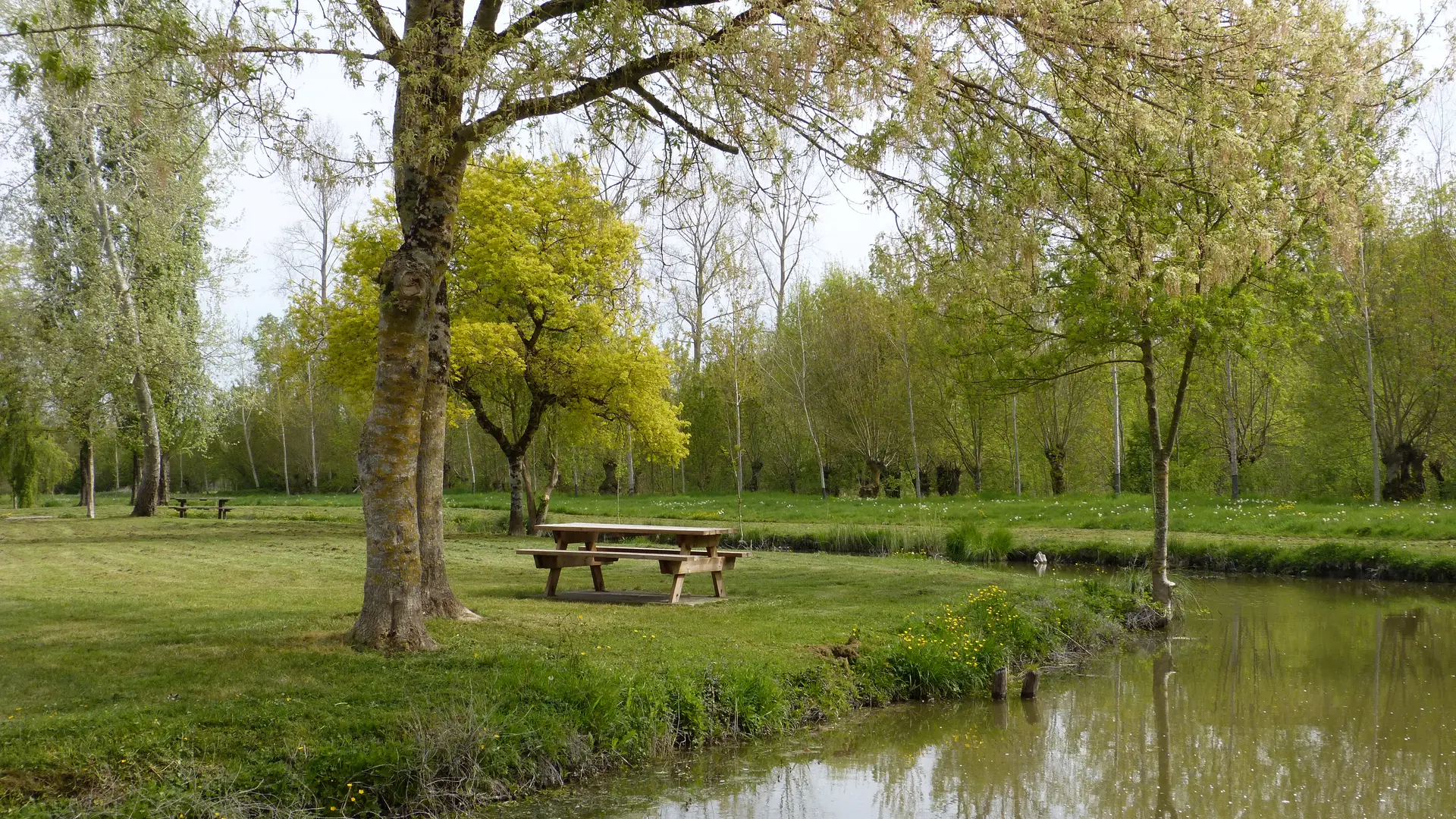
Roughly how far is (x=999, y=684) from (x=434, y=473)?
6.15m

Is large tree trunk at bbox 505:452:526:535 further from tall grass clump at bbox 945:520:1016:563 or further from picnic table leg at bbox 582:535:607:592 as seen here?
picnic table leg at bbox 582:535:607:592

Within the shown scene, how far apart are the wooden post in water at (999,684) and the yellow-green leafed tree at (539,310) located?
13539mm

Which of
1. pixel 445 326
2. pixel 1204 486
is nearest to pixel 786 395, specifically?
pixel 1204 486

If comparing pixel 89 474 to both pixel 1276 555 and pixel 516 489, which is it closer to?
pixel 516 489

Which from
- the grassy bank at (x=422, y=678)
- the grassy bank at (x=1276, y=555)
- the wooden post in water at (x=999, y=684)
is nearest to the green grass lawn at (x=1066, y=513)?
the grassy bank at (x=1276, y=555)

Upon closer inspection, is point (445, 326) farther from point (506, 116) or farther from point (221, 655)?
point (221, 655)

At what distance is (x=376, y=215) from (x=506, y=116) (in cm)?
1618

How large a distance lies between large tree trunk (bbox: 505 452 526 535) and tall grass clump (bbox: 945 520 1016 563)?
10.5 metres

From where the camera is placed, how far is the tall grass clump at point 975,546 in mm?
20781

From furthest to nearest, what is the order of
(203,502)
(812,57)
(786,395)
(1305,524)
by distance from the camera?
(786,395)
(203,502)
(1305,524)
(812,57)

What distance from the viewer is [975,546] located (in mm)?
20969

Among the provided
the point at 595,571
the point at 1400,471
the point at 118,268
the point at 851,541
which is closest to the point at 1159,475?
the point at 595,571

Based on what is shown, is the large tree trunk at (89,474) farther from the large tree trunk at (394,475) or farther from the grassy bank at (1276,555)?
the grassy bank at (1276,555)

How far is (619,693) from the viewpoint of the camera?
26.0 ft
